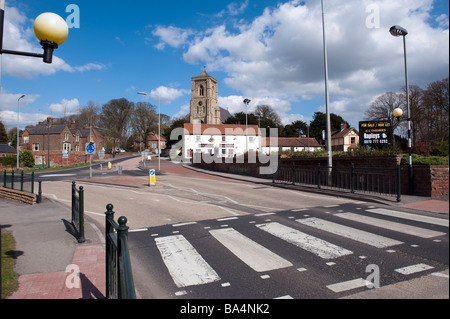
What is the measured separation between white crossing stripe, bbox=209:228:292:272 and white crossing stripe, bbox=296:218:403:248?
6.26ft

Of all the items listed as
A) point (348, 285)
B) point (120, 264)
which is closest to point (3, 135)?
point (120, 264)

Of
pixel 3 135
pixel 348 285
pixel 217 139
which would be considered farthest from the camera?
pixel 3 135

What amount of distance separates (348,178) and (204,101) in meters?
82.3

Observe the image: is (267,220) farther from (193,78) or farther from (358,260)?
(193,78)

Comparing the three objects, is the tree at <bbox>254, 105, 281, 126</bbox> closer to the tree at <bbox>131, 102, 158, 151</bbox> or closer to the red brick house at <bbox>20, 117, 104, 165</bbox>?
the tree at <bbox>131, 102, 158, 151</bbox>

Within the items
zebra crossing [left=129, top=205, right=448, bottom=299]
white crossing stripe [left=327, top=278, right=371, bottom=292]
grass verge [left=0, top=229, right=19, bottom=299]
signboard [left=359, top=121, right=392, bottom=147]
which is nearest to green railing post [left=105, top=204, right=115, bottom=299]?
zebra crossing [left=129, top=205, right=448, bottom=299]

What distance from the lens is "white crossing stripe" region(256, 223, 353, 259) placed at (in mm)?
5152

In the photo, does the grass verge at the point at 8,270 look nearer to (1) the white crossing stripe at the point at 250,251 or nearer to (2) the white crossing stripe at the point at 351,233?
(1) the white crossing stripe at the point at 250,251

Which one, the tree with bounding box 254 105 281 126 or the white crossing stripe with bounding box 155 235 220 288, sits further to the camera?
the tree with bounding box 254 105 281 126

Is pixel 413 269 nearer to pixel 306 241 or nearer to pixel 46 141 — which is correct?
pixel 306 241

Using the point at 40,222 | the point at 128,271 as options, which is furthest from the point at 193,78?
the point at 128,271

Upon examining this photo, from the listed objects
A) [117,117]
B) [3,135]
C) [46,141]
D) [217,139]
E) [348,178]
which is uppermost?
[117,117]

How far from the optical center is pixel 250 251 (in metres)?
5.44

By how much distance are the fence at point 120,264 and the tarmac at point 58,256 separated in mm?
631
